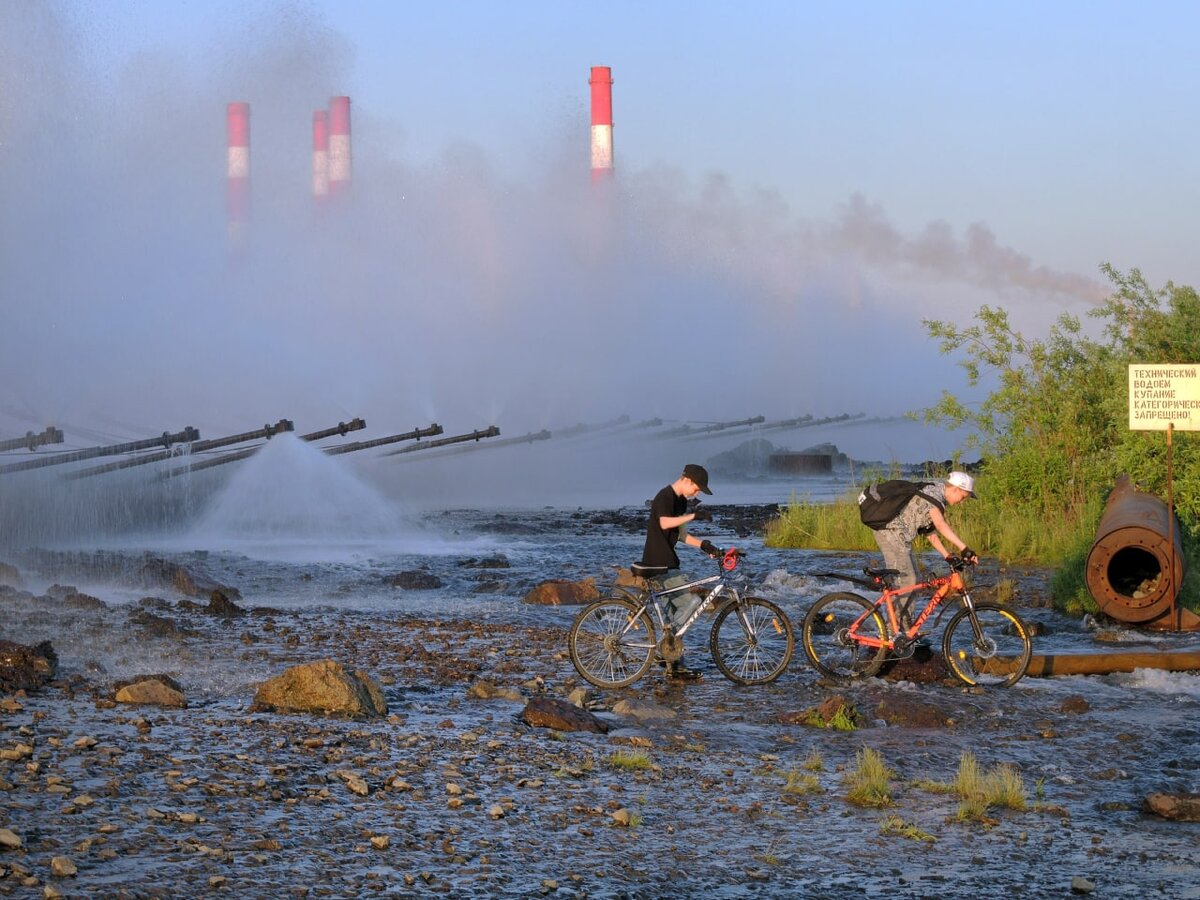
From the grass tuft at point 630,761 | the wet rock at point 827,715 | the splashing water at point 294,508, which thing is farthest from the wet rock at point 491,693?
the splashing water at point 294,508

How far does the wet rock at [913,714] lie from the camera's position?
10623 mm

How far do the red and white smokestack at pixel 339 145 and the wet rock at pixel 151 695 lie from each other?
186 ft

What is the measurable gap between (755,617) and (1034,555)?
469 inches

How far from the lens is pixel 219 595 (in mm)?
16891

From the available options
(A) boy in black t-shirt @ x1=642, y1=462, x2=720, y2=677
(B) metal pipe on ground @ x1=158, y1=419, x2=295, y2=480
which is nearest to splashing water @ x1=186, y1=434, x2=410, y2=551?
(B) metal pipe on ground @ x1=158, y1=419, x2=295, y2=480

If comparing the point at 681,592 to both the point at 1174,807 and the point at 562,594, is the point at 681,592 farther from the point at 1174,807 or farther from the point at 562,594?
the point at 562,594

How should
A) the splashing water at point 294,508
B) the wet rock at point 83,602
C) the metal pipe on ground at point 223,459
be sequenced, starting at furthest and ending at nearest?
the metal pipe on ground at point 223,459 → the splashing water at point 294,508 → the wet rock at point 83,602

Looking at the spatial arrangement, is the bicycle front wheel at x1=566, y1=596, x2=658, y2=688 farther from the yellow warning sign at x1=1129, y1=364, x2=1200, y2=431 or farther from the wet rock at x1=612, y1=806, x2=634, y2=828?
the yellow warning sign at x1=1129, y1=364, x2=1200, y2=431

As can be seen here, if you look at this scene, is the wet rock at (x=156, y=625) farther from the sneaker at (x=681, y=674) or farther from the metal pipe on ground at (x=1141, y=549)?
the metal pipe on ground at (x=1141, y=549)

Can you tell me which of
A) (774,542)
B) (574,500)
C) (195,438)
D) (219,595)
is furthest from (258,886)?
(574,500)

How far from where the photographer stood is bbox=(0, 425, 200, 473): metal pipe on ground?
28703mm

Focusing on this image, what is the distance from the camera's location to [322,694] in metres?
10.5

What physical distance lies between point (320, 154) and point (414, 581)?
4993cm

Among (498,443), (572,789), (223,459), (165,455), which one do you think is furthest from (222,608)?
(498,443)
